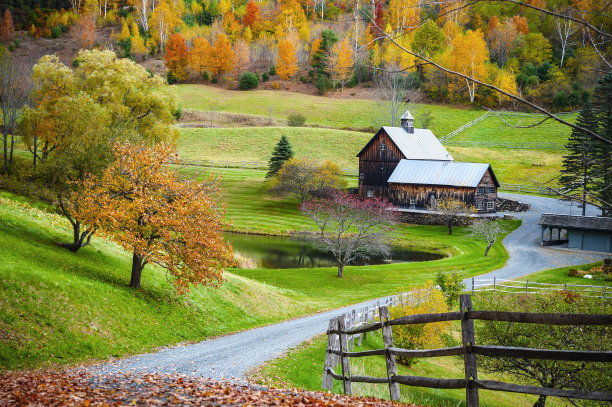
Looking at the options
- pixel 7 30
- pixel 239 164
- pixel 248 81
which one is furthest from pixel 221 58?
pixel 7 30

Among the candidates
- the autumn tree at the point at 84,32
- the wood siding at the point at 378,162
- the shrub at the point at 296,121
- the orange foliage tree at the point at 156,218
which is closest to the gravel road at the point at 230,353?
the orange foliage tree at the point at 156,218

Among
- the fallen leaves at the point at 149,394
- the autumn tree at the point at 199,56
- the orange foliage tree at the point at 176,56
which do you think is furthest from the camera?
the autumn tree at the point at 199,56

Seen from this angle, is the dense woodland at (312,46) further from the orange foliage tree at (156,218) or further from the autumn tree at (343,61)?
the orange foliage tree at (156,218)

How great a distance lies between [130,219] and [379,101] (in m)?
93.2

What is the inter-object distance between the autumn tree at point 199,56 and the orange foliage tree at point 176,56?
1.53 m

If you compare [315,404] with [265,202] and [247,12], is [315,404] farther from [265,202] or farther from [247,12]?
[247,12]

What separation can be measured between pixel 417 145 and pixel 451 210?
15.2 meters

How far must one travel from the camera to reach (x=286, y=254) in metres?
47.9

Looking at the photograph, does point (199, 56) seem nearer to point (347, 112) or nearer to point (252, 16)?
point (252, 16)

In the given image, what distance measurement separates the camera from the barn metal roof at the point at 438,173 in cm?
6119

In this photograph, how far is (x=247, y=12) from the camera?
15238cm

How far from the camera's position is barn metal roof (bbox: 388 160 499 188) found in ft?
201

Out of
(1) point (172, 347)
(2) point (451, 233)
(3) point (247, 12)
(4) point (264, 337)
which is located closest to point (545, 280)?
(2) point (451, 233)

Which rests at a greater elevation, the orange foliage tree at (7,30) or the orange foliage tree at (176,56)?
the orange foliage tree at (7,30)
